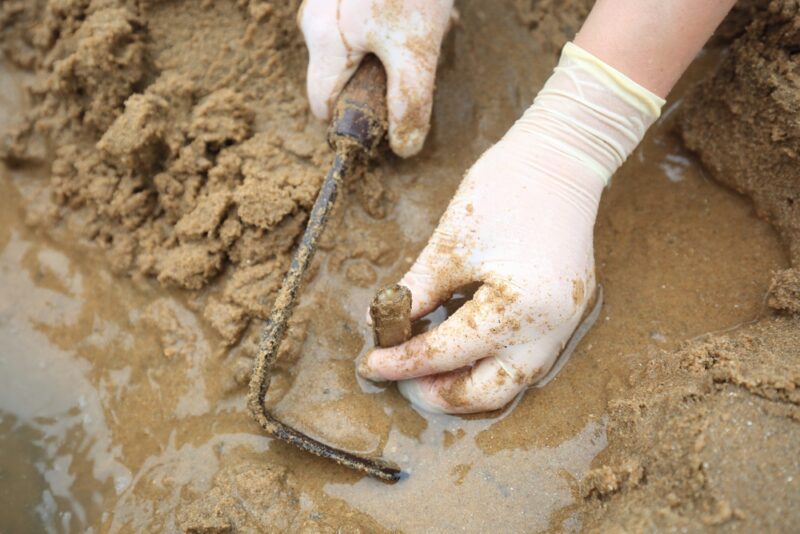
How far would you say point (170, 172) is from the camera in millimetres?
1930

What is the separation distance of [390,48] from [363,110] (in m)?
0.20

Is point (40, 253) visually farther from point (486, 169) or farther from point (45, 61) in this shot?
point (486, 169)

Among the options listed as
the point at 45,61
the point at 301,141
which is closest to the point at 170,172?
the point at 301,141

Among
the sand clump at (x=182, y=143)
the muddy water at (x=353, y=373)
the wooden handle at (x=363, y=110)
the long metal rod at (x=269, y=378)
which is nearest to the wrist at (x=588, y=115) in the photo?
the muddy water at (x=353, y=373)

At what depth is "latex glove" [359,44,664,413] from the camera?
1.61 m

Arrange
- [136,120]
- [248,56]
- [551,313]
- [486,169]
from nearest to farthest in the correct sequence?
[551,313] → [486,169] → [136,120] → [248,56]

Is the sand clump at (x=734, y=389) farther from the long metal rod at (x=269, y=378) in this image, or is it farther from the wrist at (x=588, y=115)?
the long metal rod at (x=269, y=378)

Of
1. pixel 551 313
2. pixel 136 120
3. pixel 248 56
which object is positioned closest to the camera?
pixel 551 313

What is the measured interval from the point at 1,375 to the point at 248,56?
1.26m

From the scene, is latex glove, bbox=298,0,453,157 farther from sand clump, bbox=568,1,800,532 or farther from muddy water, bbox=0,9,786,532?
sand clump, bbox=568,1,800,532

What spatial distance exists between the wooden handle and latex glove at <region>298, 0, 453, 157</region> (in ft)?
0.10

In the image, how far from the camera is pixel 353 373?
1.78 metres

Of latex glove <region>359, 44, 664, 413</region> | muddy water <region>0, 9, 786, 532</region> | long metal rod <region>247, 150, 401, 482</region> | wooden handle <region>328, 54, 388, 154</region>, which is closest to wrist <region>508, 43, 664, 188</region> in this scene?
latex glove <region>359, 44, 664, 413</region>

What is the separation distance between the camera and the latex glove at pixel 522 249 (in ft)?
5.28
